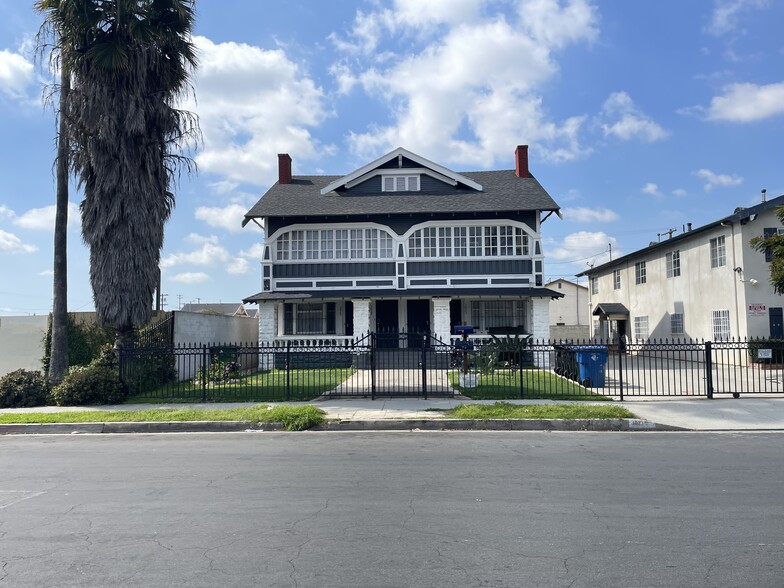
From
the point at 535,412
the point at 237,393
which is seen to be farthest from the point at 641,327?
the point at 237,393

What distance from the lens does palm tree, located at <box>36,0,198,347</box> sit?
15.2 m

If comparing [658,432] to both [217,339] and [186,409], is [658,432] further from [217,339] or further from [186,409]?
[217,339]

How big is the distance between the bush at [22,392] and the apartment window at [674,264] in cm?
2586

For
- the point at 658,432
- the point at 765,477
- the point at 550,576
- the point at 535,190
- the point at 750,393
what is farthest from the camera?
the point at 535,190

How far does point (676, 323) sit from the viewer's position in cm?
2717

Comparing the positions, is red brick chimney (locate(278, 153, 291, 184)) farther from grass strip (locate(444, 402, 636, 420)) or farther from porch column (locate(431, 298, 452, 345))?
grass strip (locate(444, 402, 636, 420))

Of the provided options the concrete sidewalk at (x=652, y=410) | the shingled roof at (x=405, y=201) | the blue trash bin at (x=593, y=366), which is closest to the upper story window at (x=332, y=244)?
the shingled roof at (x=405, y=201)

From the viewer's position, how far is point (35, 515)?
5.84 metres

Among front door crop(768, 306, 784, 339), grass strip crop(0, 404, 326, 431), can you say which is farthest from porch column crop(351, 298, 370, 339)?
front door crop(768, 306, 784, 339)

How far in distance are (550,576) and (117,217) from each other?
15.0m

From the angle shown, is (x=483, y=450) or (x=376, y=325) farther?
(x=376, y=325)

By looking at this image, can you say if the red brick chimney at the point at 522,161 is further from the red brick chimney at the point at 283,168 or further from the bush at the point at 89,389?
the bush at the point at 89,389

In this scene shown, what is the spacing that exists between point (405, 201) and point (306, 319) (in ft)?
21.9

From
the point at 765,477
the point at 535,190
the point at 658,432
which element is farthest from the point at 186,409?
the point at 535,190
